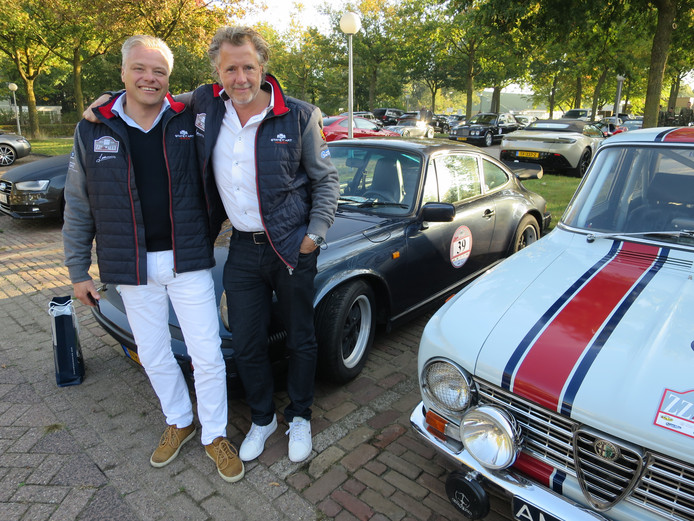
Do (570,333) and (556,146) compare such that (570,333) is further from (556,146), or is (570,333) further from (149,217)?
(556,146)

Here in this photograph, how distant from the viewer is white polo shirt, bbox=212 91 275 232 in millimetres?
2275

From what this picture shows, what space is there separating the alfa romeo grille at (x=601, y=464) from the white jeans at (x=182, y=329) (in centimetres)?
139

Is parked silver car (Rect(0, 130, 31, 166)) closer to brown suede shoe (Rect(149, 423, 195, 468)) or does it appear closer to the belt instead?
brown suede shoe (Rect(149, 423, 195, 468))

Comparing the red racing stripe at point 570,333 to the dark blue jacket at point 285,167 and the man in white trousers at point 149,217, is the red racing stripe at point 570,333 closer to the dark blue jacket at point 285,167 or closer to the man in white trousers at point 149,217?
the dark blue jacket at point 285,167

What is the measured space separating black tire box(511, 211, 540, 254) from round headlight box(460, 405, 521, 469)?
329 cm

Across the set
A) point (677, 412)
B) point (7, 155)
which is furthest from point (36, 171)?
point (677, 412)

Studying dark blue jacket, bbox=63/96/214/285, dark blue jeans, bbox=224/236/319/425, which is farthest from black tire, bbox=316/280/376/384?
dark blue jacket, bbox=63/96/214/285

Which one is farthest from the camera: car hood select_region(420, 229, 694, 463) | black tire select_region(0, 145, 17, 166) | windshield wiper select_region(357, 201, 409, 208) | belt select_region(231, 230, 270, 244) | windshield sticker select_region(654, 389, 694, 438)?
black tire select_region(0, 145, 17, 166)

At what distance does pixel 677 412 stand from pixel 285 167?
189 cm

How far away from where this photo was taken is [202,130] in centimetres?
229

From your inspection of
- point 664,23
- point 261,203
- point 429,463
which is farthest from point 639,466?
point 664,23

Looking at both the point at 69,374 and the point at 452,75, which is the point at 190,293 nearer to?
the point at 69,374

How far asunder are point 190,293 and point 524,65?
103 ft

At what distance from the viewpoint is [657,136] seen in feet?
9.36
